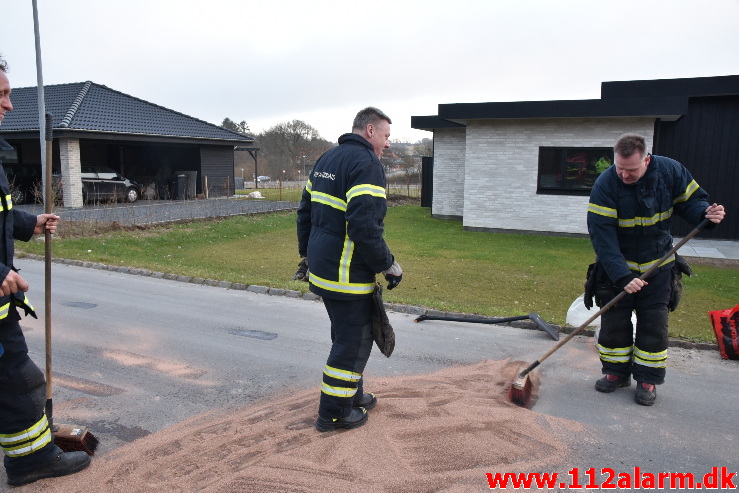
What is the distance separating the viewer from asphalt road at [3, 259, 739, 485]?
12.0 ft

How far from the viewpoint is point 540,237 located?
562 inches

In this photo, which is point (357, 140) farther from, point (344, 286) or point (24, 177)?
point (24, 177)

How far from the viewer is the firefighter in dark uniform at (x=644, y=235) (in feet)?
13.6

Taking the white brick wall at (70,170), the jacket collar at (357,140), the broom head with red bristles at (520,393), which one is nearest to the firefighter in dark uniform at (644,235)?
the broom head with red bristles at (520,393)

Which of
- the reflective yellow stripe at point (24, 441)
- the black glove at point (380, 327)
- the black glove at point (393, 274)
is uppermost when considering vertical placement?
the black glove at point (393, 274)

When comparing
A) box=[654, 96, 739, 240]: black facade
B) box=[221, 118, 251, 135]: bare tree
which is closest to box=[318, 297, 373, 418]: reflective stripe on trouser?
box=[654, 96, 739, 240]: black facade

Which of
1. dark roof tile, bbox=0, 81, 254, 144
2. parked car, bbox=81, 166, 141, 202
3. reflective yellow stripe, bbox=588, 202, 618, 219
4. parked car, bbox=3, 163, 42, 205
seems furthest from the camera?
parked car, bbox=3, 163, 42, 205

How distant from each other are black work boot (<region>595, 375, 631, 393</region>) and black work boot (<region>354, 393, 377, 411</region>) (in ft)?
6.02

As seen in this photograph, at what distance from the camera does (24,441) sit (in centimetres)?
299

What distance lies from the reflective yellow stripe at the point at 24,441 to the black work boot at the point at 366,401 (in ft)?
6.24

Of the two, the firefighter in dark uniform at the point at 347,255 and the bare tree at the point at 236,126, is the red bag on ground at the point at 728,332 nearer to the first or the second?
the firefighter in dark uniform at the point at 347,255

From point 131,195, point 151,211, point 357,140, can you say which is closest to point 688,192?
point 357,140

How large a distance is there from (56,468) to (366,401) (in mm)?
1938

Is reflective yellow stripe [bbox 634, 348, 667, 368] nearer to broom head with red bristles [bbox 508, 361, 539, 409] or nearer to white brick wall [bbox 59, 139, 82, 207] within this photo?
broom head with red bristles [bbox 508, 361, 539, 409]
